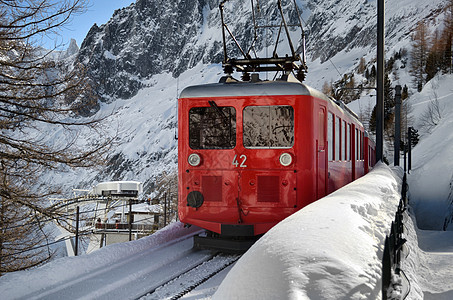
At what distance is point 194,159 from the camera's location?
7.69m

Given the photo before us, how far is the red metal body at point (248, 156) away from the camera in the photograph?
7332mm

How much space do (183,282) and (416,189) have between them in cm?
1515

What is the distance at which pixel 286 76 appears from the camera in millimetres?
8141

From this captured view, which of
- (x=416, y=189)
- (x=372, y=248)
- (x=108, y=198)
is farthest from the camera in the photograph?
(x=108, y=198)

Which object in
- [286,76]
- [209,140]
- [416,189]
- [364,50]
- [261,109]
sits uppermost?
[364,50]

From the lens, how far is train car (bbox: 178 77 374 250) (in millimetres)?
7332

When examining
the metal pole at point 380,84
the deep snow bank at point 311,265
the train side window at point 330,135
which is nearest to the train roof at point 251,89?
the train side window at point 330,135

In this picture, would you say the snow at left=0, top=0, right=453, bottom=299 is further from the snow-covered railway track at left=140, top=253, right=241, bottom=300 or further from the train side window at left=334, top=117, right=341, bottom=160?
the train side window at left=334, top=117, right=341, bottom=160

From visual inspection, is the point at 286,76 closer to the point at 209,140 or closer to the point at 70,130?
the point at 209,140

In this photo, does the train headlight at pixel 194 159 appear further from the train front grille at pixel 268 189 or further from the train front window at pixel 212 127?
the train front grille at pixel 268 189

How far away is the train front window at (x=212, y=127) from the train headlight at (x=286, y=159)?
83cm

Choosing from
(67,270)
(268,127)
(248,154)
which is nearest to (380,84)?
(268,127)

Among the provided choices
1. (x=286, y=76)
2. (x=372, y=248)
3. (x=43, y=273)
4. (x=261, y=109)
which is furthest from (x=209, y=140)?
(x=372, y=248)

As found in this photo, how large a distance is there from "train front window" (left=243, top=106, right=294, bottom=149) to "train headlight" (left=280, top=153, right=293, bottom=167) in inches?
6.0
